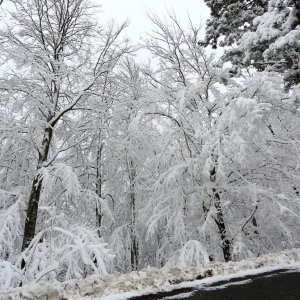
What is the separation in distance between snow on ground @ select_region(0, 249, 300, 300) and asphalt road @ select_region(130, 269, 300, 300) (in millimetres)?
193

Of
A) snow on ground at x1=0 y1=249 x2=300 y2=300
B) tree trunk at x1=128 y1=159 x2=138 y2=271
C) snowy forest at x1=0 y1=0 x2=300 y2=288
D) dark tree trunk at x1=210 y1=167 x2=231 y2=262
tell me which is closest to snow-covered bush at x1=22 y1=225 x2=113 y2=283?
snowy forest at x1=0 y1=0 x2=300 y2=288

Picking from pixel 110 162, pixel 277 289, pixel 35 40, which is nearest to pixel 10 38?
pixel 35 40

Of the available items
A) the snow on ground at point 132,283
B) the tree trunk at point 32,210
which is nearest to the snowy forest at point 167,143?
the tree trunk at point 32,210

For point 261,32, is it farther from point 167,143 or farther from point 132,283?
point 132,283

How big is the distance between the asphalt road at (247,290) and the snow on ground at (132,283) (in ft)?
0.63

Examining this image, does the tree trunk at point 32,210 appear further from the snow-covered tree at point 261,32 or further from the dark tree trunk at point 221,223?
the snow-covered tree at point 261,32

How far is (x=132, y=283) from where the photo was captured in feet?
10.7

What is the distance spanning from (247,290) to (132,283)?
1.10 metres

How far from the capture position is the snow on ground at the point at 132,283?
113 inches

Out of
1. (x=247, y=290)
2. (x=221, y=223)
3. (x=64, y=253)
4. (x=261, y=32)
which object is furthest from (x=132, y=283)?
(x=261, y=32)

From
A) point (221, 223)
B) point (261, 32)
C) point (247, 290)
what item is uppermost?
point (261, 32)

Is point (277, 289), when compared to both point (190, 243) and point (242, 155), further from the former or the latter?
point (190, 243)

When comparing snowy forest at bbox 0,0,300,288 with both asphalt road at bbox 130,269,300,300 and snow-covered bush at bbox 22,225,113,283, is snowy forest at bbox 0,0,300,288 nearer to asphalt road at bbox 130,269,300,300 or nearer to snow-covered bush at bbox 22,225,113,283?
snow-covered bush at bbox 22,225,113,283

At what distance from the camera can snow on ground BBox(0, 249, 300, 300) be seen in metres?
2.87
